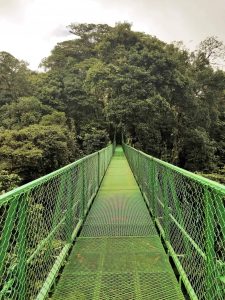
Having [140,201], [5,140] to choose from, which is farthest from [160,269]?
[5,140]

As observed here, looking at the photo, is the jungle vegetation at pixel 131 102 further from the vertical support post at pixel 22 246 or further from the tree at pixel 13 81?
the vertical support post at pixel 22 246

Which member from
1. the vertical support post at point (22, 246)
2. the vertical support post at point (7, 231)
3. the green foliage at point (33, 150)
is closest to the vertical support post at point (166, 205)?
the vertical support post at point (22, 246)

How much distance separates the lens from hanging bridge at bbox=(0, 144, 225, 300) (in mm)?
2404

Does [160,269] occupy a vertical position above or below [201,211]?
below

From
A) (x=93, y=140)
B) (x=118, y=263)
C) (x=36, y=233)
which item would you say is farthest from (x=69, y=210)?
(x=93, y=140)

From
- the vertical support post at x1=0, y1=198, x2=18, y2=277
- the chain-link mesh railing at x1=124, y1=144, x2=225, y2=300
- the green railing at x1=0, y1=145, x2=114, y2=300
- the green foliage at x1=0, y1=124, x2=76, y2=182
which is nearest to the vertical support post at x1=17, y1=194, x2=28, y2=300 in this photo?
the green railing at x1=0, y1=145, x2=114, y2=300

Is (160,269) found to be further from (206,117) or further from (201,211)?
(206,117)

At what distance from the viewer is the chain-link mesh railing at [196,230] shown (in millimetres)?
2312

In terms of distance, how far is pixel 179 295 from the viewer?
315 centimetres

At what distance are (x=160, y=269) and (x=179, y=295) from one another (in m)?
0.63

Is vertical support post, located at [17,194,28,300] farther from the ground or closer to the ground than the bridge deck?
farther from the ground

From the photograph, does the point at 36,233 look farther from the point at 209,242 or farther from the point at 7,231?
the point at 209,242

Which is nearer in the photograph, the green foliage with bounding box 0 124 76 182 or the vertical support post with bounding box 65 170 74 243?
the vertical support post with bounding box 65 170 74 243

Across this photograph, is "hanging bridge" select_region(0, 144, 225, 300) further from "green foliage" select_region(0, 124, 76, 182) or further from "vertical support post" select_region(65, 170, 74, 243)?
"green foliage" select_region(0, 124, 76, 182)
